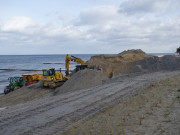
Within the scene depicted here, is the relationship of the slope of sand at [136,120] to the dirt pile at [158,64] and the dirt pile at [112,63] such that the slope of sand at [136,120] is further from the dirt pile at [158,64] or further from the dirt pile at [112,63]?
the dirt pile at [112,63]

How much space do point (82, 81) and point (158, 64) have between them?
12709 millimetres

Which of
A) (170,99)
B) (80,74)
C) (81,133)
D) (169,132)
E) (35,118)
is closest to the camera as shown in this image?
(169,132)

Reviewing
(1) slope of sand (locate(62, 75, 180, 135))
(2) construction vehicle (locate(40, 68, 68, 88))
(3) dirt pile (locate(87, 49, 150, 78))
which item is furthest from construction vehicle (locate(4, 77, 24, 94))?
(1) slope of sand (locate(62, 75, 180, 135))

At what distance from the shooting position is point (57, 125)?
6.91 meters

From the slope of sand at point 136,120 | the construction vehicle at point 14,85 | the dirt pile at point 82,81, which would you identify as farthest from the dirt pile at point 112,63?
the slope of sand at point 136,120

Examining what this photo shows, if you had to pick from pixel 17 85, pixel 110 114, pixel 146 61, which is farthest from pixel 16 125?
pixel 146 61

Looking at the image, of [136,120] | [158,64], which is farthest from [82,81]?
[158,64]

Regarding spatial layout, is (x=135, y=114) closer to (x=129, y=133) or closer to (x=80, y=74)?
(x=129, y=133)

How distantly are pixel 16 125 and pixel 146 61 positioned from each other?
23295 mm

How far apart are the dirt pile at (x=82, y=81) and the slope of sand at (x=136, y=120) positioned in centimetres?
811

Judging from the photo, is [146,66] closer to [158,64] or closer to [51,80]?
[158,64]

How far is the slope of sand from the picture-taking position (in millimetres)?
5679

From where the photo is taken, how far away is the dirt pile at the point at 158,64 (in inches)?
972

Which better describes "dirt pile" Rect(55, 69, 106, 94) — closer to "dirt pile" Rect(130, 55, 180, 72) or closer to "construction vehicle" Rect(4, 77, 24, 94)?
"construction vehicle" Rect(4, 77, 24, 94)
